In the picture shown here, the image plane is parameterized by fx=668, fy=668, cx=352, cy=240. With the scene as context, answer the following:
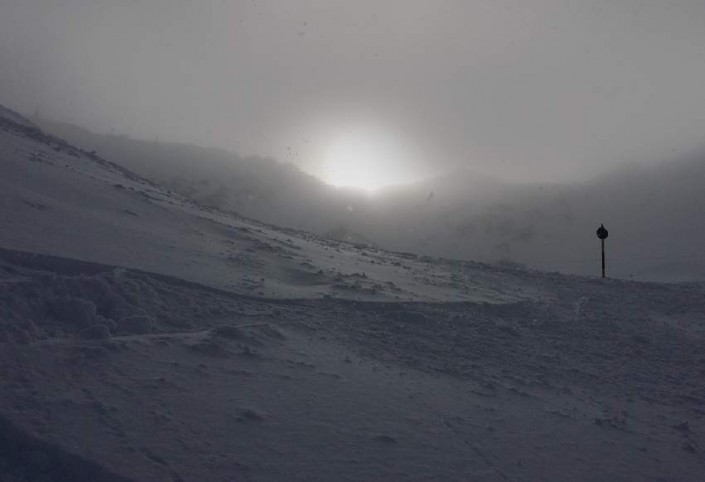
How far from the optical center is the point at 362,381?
478 cm

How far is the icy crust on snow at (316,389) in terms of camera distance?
354 cm

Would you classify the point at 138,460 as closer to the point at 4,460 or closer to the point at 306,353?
the point at 4,460

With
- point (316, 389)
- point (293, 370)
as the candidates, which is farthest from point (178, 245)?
point (316, 389)

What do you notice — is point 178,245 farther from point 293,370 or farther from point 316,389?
point 316,389

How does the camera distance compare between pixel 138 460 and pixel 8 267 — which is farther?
pixel 8 267

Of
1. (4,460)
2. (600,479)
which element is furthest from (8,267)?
(600,479)

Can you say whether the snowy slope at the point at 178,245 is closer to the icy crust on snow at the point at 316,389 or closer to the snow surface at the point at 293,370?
the snow surface at the point at 293,370

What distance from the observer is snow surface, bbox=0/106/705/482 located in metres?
3.53

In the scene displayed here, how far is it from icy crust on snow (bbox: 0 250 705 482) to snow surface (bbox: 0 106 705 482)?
0.02m

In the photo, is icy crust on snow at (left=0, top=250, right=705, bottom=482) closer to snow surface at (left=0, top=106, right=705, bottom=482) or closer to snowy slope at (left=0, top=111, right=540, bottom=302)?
snow surface at (left=0, top=106, right=705, bottom=482)

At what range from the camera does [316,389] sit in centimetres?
450

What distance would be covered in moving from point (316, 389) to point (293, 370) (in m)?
0.34

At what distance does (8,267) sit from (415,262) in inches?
315

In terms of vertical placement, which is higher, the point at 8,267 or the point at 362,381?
the point at 8,267
